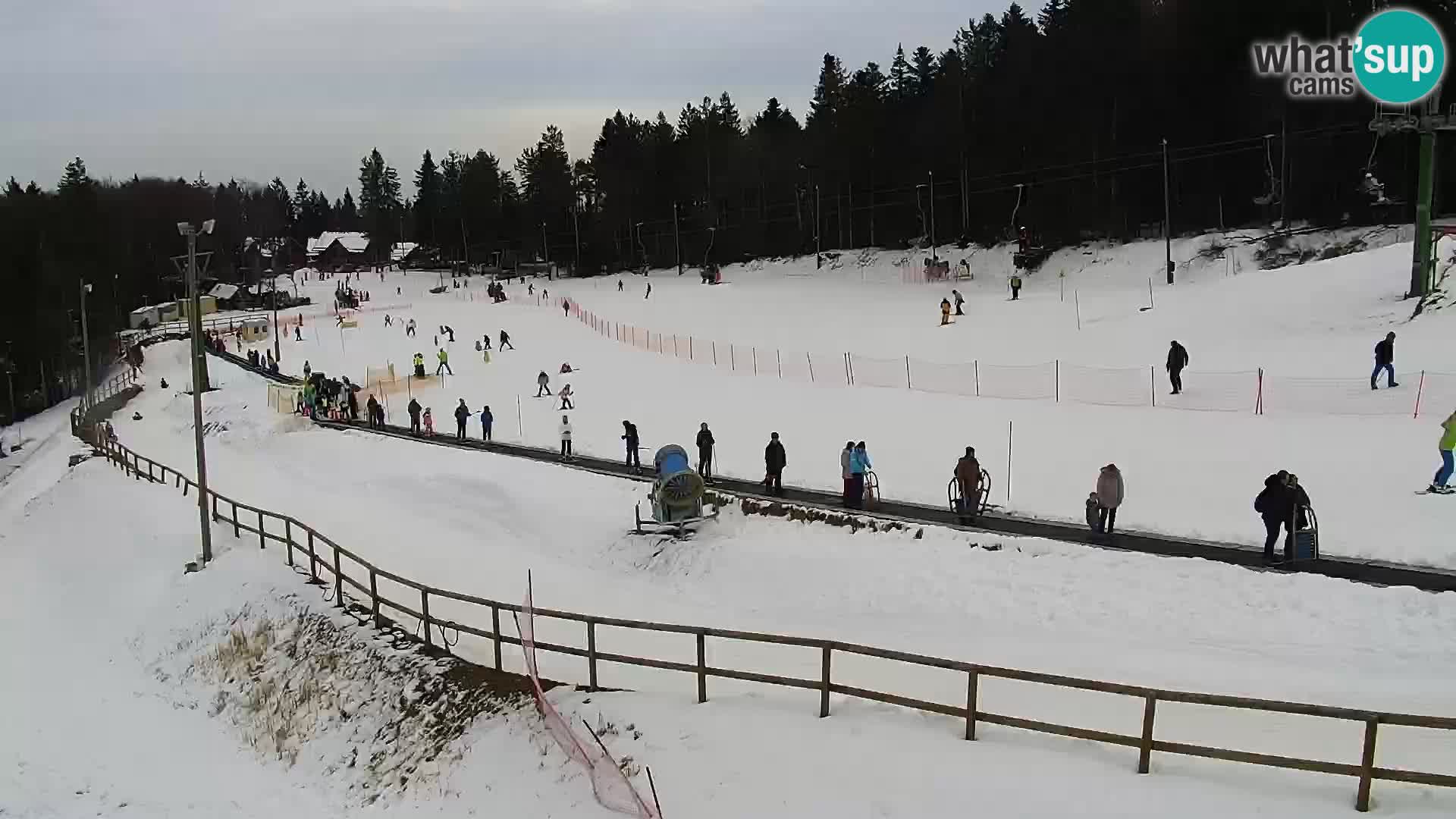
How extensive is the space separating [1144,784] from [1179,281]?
155ft

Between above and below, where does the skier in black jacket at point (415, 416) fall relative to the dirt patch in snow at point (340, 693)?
above

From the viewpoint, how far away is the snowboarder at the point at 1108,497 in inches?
659

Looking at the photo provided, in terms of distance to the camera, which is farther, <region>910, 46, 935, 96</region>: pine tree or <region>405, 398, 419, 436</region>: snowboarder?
<region>910, 46, 935, 96</region>: pine tree

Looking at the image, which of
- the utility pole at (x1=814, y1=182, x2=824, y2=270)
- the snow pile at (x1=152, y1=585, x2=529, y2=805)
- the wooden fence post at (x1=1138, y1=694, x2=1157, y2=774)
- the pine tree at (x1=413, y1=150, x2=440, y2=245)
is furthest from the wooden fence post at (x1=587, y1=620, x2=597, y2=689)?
the pine tree at (x1=413, y1=150, x2=440, y2=245)

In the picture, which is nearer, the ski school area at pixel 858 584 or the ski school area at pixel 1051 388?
the ski school area at pixel 858 584

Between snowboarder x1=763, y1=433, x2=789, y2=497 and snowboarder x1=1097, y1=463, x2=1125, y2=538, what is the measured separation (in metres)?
7.10

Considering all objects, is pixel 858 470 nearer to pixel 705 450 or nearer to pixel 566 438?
pixel 705 450

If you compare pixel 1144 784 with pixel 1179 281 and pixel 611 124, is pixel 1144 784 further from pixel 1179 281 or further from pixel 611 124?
pixel 611 124

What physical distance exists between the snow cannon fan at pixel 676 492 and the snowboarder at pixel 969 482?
5.66 meters

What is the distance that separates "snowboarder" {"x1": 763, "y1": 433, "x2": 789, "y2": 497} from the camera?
21.9m

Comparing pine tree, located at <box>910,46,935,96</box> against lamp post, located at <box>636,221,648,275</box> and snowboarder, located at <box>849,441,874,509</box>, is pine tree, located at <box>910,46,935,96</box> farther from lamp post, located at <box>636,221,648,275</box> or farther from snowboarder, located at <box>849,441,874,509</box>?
snowboarder, located at <box>849,441,874,509</box>

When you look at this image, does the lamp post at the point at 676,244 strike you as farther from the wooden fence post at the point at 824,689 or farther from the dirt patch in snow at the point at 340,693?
the wooden fence post at the point at 824,689

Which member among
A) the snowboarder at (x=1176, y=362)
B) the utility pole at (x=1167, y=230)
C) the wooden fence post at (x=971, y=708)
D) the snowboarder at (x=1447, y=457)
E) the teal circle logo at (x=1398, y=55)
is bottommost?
the wooden fence post at (x=971, y=708)

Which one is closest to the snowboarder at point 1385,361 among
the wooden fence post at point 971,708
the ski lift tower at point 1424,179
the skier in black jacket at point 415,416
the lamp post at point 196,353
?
the ski lift tower at point 1424,179
